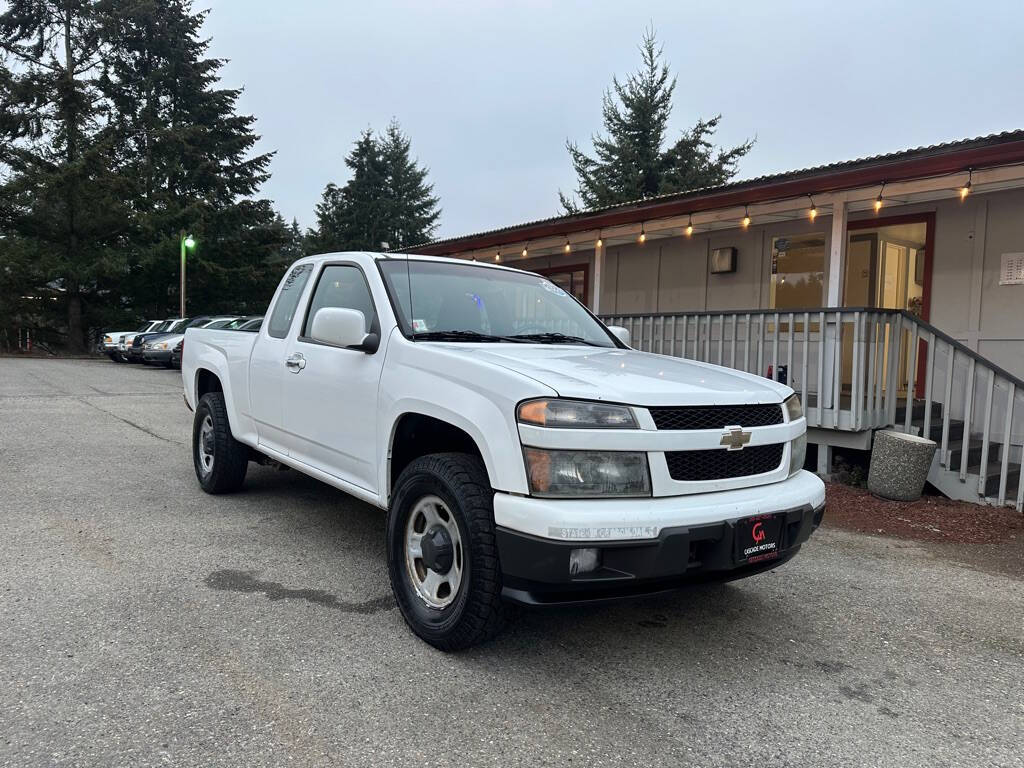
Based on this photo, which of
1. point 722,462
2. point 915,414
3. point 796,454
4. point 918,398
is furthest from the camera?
point 918,398

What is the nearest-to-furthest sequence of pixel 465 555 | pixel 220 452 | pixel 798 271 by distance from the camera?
pixel 465 555, pixel 220 452, pixel 798 271

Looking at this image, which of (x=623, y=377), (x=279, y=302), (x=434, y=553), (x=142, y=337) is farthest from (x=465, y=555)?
(x=142, y=337)

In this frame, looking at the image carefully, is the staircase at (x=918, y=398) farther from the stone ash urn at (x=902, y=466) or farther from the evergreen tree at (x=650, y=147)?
the evergreen tree at (x=650, y=147)

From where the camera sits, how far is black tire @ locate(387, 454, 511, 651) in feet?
9.05

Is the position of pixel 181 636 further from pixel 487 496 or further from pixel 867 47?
pixel 867 47

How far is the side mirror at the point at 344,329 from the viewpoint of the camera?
11.4ft

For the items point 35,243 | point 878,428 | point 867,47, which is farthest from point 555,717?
point 35,243

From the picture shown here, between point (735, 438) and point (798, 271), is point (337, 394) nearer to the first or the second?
point (735, 438)

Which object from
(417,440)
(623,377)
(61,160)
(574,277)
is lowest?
(417,440)

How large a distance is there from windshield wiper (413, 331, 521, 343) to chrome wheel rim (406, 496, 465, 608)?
2.80ft

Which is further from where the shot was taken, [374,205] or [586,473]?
[374,205]

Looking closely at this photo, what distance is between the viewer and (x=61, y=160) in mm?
29156

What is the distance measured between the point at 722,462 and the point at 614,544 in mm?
706

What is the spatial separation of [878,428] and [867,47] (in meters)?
25.2
